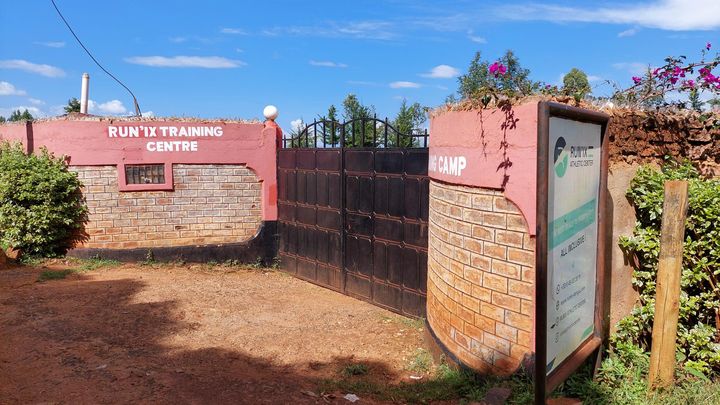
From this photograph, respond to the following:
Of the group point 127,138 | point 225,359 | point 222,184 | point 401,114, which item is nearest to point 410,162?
point 225,359

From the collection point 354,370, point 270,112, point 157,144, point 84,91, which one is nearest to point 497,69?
point 354,370

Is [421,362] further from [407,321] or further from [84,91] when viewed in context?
[84,91]

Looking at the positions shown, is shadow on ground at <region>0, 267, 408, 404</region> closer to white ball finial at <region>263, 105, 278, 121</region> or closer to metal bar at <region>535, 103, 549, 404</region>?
metal bar at <region>535, 103, 549, 404</region>

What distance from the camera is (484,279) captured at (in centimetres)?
396

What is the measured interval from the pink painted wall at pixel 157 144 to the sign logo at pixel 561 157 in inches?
275

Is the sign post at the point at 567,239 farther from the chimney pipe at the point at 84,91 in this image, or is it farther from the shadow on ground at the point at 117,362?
the chimney pipe at the point at 84,91

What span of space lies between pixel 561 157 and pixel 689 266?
1925 mm

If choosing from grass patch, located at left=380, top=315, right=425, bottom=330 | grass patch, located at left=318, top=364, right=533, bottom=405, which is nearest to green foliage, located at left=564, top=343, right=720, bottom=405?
grass patch, located at left=318, top=364, right=533, bottom=405

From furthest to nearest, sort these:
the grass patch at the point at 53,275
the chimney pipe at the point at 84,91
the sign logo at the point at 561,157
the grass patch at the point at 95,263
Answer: the chimney pipe at the point at 84,91 < the grass patch at the point at 95,263 < the grass patch at the point at 53,275 < the sign logo at the point at 561,157

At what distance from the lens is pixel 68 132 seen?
8883 mm

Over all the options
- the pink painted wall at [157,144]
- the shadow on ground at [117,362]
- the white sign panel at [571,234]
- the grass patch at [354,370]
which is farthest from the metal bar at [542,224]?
the pink painted wall at [157,144]

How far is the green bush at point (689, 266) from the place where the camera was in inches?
145

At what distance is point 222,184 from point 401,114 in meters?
9.60

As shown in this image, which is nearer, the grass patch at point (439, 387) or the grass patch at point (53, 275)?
the grass patch at point (439, 387)
